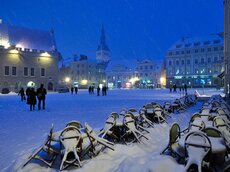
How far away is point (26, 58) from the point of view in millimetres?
59562

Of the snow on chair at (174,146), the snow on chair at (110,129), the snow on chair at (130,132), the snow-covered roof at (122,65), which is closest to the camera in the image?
the snow on chair at (174,146)

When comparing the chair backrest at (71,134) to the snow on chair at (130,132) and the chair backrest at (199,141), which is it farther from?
the chair backrest at (199,141)

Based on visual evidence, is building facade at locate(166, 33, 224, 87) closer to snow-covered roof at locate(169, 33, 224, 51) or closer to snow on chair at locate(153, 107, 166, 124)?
snow-covered roof at locate(169, 33, 224, 51)

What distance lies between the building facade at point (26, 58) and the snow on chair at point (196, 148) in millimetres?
55783

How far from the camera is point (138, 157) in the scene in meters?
6.55

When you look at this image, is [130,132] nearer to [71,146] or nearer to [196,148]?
[71,146]

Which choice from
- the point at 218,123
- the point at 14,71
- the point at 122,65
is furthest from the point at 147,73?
the point at 218,123

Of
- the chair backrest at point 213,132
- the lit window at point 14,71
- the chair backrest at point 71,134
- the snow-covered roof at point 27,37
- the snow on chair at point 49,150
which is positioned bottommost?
the snow on chair at point 49,150

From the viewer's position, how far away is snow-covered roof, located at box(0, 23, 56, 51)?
59.4 meters

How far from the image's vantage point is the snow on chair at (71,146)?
5695mm

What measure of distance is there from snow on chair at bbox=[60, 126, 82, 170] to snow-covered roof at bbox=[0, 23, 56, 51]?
57875mm

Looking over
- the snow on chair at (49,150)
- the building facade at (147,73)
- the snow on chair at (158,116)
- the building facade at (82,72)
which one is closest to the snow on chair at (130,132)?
the snow on chair at (49,150)

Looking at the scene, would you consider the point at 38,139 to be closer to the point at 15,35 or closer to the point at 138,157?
the point at 138,157

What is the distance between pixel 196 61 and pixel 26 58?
50395mm
